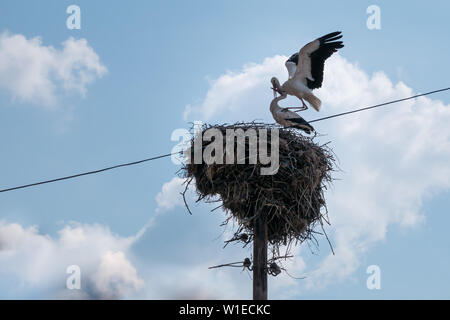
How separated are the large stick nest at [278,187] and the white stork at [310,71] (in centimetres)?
119

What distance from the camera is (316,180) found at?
6988mm

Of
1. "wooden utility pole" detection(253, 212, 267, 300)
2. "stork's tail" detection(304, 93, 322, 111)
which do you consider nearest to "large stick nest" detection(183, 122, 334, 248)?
"wooden utility pole" detection(253, 212, 267, 300)

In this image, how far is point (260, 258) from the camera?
6.53 metres

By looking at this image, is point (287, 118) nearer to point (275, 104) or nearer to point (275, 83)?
point (275, 104)

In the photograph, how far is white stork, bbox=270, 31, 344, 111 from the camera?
818cm

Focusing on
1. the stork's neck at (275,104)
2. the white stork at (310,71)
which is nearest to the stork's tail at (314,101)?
the white stork at (310,71)

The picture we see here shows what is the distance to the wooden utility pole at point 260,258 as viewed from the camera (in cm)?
633

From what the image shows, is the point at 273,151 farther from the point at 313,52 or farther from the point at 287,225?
the point at 313,52

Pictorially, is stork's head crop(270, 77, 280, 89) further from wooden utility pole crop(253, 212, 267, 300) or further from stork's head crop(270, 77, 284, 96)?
wooden utility pole crop(253, 212, 267, 300)

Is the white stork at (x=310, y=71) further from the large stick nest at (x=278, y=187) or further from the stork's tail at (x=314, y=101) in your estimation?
the large stick nest at (x=278, y=187)

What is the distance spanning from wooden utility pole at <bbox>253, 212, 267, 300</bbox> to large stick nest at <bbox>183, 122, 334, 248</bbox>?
15 cm
